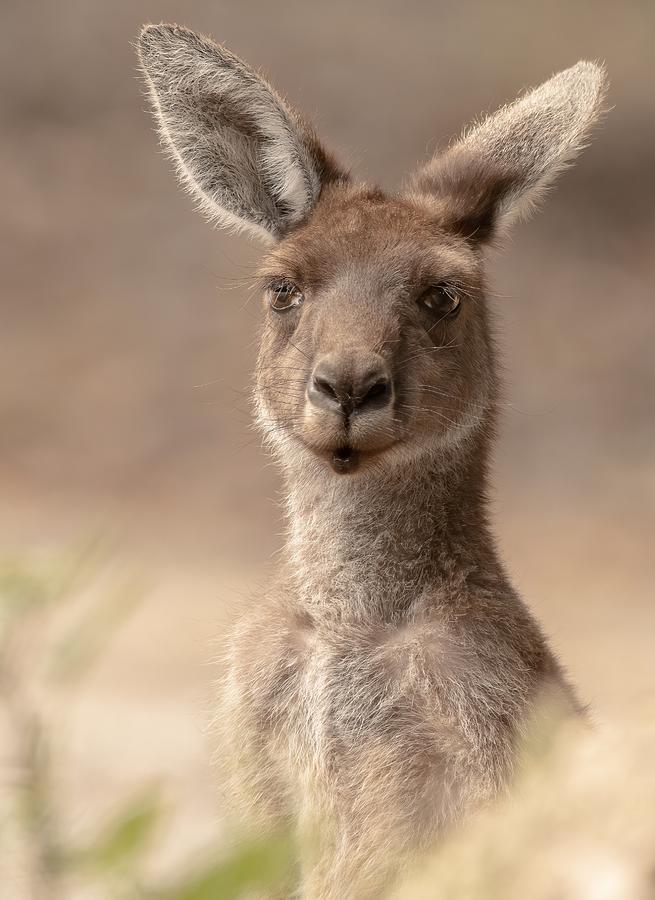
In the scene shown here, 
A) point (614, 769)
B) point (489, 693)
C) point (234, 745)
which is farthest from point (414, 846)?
point (614, 769)

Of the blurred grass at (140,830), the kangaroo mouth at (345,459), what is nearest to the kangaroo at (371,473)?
the kangaroo mouth at (345,459)

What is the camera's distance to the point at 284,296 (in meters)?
3.93

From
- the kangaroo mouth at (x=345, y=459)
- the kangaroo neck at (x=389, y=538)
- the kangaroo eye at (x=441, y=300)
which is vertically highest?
the kangaroo eye at (x=441, y=300)

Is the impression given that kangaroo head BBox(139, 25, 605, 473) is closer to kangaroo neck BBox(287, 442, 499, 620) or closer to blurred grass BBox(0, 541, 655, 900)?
kangaroo neck BBox(287, 442, 499, 620)

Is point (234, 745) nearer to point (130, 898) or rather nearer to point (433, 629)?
point (433, 629)

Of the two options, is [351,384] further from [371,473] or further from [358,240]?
[358,240]

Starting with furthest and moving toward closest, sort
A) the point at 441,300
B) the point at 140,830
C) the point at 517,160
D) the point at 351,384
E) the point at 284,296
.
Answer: the point at 517,160, the point at 284,296, the point at 441,300, the point at 351,384, the point at 140,830

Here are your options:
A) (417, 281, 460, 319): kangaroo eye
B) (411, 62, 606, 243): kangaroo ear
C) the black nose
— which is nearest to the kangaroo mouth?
the black nose

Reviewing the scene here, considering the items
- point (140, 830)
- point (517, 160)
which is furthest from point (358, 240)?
point (140, 830)

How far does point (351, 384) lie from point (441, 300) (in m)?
0.73

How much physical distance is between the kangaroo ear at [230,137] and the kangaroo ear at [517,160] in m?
0.43

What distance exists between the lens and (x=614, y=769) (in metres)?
1.10

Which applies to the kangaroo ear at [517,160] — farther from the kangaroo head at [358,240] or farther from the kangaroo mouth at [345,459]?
the kangaroo mouth at [345,459]

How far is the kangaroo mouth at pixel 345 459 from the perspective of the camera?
11.0 ft
